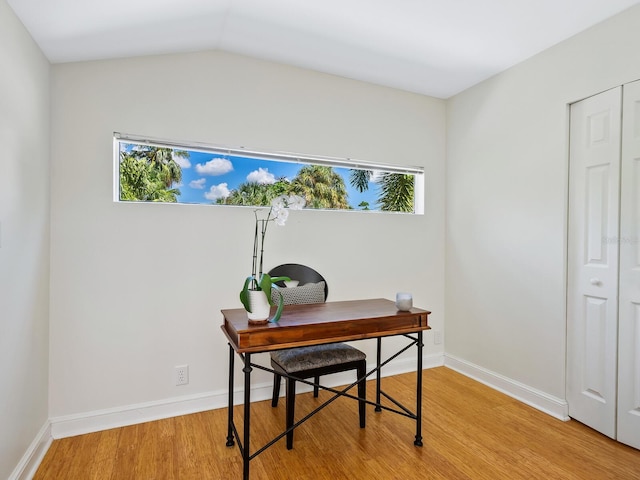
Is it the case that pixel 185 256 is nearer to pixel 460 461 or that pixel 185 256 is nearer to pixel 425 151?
pixel 460 461

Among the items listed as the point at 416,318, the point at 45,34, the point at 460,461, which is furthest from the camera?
the point at 416,318

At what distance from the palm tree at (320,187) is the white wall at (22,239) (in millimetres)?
1644

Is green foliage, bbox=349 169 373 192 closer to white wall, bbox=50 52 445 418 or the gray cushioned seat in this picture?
white wall, bbox=50 52 445 418

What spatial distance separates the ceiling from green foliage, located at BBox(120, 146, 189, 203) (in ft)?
2.02

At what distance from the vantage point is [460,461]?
78.0 inches

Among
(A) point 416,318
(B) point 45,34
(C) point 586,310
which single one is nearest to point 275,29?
(B) point 45,34

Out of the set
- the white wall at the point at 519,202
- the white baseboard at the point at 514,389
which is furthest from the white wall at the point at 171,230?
the white baseboard at the point at 514,389

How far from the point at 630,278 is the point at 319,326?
1.86 metres

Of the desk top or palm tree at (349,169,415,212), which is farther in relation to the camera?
palm tree at (349,169,415,212)

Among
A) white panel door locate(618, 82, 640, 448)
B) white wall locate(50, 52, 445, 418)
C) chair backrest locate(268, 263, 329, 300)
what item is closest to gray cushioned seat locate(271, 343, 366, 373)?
chair backrest locate(268, 263, 329, 300)

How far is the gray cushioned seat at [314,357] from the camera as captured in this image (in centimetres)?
211

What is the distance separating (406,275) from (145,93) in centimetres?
250

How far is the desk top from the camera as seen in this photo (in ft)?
5.70

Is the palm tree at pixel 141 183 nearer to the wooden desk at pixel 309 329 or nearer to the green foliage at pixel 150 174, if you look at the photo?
the green foliage at pixel 150 174
